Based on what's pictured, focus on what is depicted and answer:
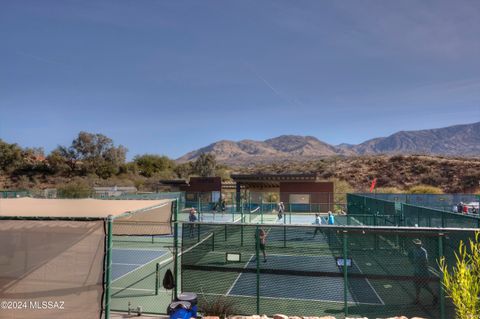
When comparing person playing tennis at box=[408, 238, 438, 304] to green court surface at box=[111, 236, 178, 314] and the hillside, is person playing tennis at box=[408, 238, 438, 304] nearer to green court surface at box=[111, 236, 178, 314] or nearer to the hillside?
green court surface at box=[111, 236, 178, 314]

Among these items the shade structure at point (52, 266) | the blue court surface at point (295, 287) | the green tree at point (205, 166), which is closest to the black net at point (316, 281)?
the blue court surface at point (295, 287)

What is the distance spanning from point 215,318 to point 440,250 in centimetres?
→ 442

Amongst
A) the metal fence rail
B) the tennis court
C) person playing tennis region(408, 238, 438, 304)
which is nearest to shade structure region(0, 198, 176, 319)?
the tennis court

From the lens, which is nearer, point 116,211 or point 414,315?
point 414,315

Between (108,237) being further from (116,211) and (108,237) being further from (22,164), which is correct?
(22,164)

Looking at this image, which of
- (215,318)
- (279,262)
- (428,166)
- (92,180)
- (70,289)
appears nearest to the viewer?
(70,289)

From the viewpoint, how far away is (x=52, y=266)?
250 inches

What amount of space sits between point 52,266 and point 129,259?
11.1m

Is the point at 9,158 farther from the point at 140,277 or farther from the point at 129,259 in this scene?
the point at 140,277

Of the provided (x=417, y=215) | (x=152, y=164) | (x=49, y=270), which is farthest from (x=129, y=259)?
(x=152, y=164)

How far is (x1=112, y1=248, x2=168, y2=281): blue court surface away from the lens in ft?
47.7

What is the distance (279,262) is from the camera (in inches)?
345

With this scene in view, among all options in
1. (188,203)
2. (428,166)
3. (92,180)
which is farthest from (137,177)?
(428,166)

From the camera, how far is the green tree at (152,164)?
Result: 277 ft
